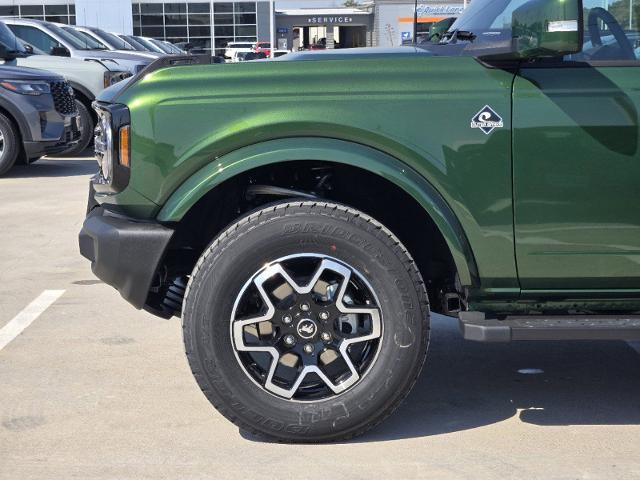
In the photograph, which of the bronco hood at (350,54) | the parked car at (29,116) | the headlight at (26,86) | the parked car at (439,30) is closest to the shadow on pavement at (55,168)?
the parked car at (29,116)

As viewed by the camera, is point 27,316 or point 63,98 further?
point 63,98

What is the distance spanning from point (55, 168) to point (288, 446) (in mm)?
10368

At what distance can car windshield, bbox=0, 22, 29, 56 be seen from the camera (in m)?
13.7

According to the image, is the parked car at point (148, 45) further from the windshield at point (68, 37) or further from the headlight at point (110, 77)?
the headlight at point (110, 77)

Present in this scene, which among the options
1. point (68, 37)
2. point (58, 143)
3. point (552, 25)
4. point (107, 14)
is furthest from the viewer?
point (107, 14)

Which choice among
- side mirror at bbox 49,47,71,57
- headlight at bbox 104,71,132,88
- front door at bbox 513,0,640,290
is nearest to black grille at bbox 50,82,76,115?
headlight at bbox 104,71,132,88

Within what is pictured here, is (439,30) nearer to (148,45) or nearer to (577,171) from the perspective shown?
(577,171)

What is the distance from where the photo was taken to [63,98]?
41.6 feet

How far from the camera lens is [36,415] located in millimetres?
4176

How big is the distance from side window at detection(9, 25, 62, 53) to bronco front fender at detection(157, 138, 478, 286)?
12.9 metres

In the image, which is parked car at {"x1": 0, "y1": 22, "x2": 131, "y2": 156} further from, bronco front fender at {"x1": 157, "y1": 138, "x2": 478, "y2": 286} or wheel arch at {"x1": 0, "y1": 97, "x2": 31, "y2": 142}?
bronco front fender at {"x1": 157, "y1": 138, "x2": 478, "y2": 286}

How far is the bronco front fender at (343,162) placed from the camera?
3.67 m

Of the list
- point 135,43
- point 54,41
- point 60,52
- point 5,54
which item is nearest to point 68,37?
point 54,41

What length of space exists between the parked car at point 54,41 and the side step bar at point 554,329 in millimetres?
12515
